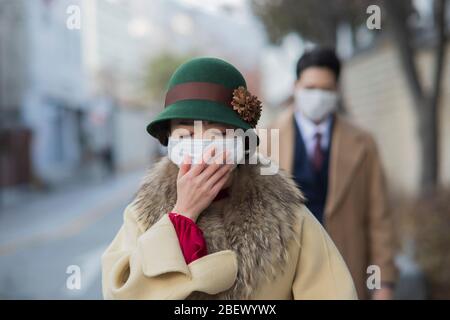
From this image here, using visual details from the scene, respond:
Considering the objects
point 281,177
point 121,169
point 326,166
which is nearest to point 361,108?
point 326,166

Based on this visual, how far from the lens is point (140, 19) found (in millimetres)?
41125

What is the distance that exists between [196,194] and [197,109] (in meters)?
0.23

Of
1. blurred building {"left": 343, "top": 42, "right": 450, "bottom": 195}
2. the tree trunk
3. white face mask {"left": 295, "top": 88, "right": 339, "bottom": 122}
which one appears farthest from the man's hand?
blurred building {"left": 343, "top": 42, "right": 450, "bottom": 195}

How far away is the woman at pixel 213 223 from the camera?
1.59 metres

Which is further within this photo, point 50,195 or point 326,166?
point 50,195

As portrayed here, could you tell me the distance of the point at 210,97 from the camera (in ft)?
5.44

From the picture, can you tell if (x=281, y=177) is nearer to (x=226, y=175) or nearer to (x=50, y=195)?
(x=226, y=175)

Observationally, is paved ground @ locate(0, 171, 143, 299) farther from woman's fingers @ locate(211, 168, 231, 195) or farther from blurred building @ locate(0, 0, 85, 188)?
blurred building @ locate(0, 0, 85, 188)

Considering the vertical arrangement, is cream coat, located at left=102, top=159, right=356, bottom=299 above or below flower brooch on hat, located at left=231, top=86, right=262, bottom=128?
below

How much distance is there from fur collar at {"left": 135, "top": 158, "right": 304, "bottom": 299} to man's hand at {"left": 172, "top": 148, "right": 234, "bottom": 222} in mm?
84

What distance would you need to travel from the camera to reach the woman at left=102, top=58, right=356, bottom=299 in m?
1.59

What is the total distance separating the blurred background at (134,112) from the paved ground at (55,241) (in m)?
0.04

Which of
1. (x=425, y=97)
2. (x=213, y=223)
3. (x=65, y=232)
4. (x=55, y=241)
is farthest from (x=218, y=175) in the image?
(x=65, y=232)

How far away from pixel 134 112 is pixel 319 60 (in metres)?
30.6
